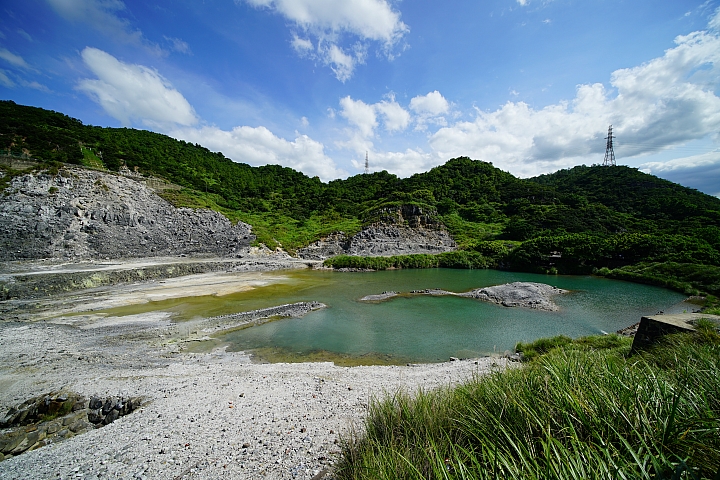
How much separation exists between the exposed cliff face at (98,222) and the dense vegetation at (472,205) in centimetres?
413

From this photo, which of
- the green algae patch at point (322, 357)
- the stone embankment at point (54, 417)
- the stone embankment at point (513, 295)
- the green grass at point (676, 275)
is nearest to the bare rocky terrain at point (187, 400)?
the stone embankment at point (54, 417)

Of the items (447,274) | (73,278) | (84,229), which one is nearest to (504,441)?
(73,278)

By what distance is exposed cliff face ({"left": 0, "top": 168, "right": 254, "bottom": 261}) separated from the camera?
3316 centimetres

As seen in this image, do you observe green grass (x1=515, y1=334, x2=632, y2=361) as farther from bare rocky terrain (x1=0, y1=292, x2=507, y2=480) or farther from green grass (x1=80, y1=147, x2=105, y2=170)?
green grass (x1=80, y1=147, x2=105, y2=170)

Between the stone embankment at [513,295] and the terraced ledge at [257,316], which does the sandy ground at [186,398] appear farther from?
the stone embankment at [513,295]

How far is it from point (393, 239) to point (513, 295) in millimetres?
35695

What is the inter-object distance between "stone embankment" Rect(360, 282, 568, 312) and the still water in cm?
97

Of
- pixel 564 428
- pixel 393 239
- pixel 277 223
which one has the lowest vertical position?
pixel 564 428

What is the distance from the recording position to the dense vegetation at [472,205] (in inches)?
Result: 1487

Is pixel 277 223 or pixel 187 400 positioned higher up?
pixel 277 223

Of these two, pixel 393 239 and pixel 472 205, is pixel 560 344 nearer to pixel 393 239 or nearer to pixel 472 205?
pixel 393 239

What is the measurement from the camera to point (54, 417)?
7.92 m

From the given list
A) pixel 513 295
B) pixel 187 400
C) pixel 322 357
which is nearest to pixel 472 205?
pixel 513 295

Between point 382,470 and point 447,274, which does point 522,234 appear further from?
point 382,470
